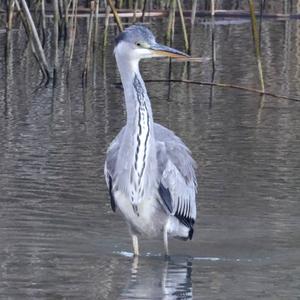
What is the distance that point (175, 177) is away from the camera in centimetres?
724

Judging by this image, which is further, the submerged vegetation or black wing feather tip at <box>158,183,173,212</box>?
the submerged vegetation

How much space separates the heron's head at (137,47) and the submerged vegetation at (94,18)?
614 centimetres

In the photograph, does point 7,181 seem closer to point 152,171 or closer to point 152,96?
point 152,171

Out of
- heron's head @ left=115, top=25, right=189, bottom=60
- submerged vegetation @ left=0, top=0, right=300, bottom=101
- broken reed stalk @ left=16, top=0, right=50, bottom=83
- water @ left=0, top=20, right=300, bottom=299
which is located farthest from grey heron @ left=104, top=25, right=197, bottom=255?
submerged vegetation @ left=0, top=0, right=300, bottom=101

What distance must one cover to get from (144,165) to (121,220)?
1.04 meters

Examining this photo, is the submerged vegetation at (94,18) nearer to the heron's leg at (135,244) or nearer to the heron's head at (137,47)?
the heron's head at (137,47)

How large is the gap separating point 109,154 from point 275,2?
1558 centimetres

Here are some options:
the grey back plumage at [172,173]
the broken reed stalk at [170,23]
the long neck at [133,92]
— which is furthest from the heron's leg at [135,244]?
the broken reed stalk at [170,23]

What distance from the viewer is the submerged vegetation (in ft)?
46.8

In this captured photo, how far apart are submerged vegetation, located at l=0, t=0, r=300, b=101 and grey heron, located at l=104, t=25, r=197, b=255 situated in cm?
613

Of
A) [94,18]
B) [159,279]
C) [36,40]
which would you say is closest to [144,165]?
[159,279]

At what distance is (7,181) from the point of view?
29.0 ft

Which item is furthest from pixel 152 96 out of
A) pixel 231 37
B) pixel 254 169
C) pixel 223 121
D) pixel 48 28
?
pixel 48 28

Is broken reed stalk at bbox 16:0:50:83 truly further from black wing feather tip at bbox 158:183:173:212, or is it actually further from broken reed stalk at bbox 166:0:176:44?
black wing feather tip at bbox 158:183:173:212
